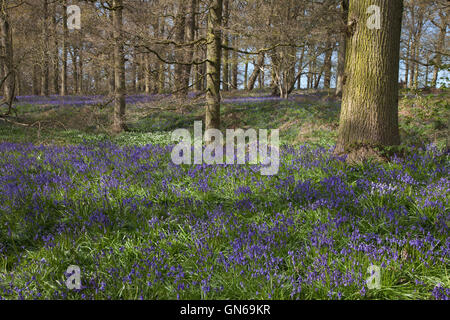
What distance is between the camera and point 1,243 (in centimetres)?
320

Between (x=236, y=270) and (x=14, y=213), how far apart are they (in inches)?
119

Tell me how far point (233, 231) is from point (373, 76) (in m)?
3.72

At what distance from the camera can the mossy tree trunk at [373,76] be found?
4.94m

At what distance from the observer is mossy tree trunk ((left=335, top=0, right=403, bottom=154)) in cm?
494

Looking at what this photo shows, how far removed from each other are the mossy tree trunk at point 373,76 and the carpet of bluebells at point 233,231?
1.91 ft

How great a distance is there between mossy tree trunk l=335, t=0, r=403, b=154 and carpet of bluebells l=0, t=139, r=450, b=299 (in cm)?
58
